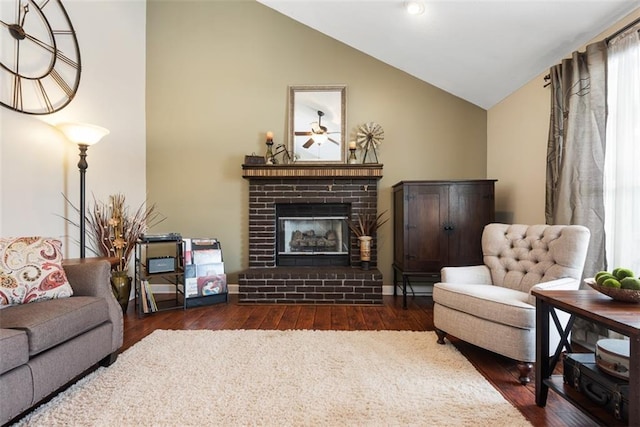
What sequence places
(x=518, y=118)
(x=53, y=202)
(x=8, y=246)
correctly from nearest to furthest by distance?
(x=8, y=246)
(x=53, y=202)
(x=518, y=118)

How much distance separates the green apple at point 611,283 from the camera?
135 centimetres

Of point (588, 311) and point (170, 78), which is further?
point (170, 78)

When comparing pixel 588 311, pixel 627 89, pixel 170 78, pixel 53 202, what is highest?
pixel 170 78

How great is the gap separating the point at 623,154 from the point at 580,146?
26 cm

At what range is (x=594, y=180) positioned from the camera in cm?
203

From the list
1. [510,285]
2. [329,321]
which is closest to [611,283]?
[510,285]

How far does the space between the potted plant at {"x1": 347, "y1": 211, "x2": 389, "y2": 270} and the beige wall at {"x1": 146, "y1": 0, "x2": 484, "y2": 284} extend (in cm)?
14

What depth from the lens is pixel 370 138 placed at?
356 centimetres

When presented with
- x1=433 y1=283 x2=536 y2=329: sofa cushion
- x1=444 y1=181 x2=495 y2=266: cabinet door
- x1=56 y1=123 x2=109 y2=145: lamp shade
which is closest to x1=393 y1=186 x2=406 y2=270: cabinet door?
x1=444 y1=181 x2=495 y2=266: cabinet door

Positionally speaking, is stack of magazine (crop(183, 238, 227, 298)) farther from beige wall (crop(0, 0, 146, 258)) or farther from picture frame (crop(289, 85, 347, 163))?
picture frame (crop(289, 85, 347, 163))

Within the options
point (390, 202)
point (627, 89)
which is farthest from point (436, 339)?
point (627, 89)

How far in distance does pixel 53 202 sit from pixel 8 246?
3.05ft

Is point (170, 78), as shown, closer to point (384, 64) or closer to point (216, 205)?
point (216, 205)

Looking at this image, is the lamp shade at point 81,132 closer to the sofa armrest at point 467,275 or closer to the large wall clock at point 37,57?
the large wall clock at point 37,57
